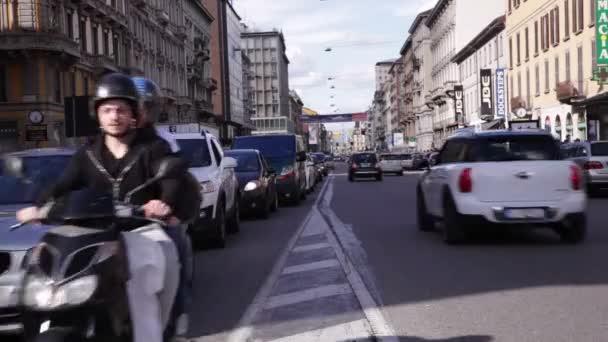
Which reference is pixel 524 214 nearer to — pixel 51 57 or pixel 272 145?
pixel 272 145

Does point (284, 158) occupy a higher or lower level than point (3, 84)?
lower

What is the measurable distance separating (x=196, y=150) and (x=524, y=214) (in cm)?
510

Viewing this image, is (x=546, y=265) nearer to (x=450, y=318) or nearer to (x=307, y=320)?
(x=450, y=318)

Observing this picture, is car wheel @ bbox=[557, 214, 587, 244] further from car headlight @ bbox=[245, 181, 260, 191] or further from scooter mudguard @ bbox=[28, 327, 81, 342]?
scooter mudguard @ bbox=[28, 327, 81, 342]

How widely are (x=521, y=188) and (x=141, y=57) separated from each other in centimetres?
5073

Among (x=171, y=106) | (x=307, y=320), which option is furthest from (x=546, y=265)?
(x=171, y=106)

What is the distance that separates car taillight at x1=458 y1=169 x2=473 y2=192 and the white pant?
7825mm

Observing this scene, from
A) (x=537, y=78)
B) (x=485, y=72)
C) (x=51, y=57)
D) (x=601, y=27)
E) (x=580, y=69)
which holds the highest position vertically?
(x=485, y=72)

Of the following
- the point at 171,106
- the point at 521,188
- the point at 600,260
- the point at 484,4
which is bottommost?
the point at 600,260

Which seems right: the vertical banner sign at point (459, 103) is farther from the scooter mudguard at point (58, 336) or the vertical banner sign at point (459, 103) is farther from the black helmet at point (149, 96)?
the scooter mudguard at point (58, 336)

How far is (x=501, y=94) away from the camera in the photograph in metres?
59.0

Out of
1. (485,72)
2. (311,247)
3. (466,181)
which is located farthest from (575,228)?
(485,72)

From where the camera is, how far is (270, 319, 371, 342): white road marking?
6.13 meters

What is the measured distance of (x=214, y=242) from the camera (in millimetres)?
12031
